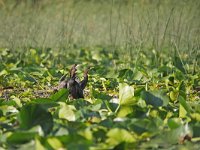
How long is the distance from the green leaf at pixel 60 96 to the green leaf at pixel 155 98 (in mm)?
551

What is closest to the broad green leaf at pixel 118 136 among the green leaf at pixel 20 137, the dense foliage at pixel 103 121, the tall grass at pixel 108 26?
the dense foliage at pixel 103 121

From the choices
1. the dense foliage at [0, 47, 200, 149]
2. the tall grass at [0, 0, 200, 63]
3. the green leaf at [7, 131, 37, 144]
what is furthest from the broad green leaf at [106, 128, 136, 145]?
the tall grass at [0, 0, 200, 63]

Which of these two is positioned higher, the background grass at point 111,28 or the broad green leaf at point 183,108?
the background grass at point 111,28

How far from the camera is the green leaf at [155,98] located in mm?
3418

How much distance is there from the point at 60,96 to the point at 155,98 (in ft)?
2.12

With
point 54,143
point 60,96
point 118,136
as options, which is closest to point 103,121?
point 118,136

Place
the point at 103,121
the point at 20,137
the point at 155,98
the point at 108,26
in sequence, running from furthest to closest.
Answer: the point at 108,26 → the point at 155,98 → the point at 103,121 → the point at 20,137

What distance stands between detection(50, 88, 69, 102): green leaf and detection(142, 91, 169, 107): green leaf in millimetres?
551

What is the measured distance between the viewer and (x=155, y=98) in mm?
3439

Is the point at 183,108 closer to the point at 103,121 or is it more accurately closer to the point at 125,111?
the point at 125,111

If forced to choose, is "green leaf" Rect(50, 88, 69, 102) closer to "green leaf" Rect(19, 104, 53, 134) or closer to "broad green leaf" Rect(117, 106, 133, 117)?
"broad green leaf" Rect(117, 106, 133, 117)

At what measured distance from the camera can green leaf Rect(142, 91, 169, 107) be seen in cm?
342

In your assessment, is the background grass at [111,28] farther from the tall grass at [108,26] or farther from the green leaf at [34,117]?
the green leaf at [34,117]

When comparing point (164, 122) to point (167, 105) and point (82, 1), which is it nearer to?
point (167, 105)
